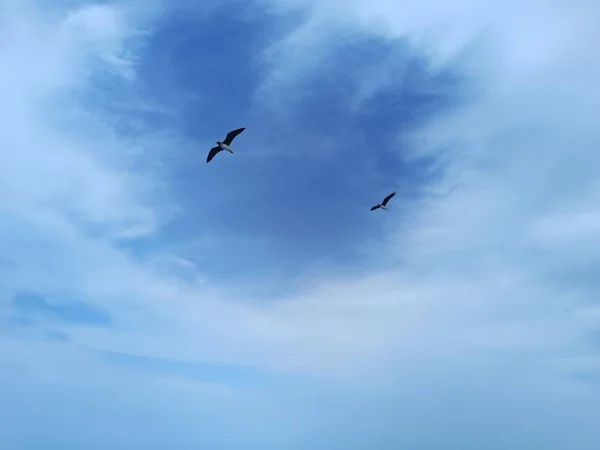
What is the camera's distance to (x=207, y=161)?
3430 inches

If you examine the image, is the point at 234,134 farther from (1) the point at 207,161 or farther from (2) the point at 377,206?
(2) the point at 377,206

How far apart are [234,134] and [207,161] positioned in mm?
6778

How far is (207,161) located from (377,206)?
134 ft

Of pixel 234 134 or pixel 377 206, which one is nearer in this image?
pixel 234 134

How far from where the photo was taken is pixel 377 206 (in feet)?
364

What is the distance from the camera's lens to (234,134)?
85.0 meters

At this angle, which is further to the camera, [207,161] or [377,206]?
[377,206]

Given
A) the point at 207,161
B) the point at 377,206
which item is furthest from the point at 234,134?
the point at 377,206

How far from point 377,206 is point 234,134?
39.4m
